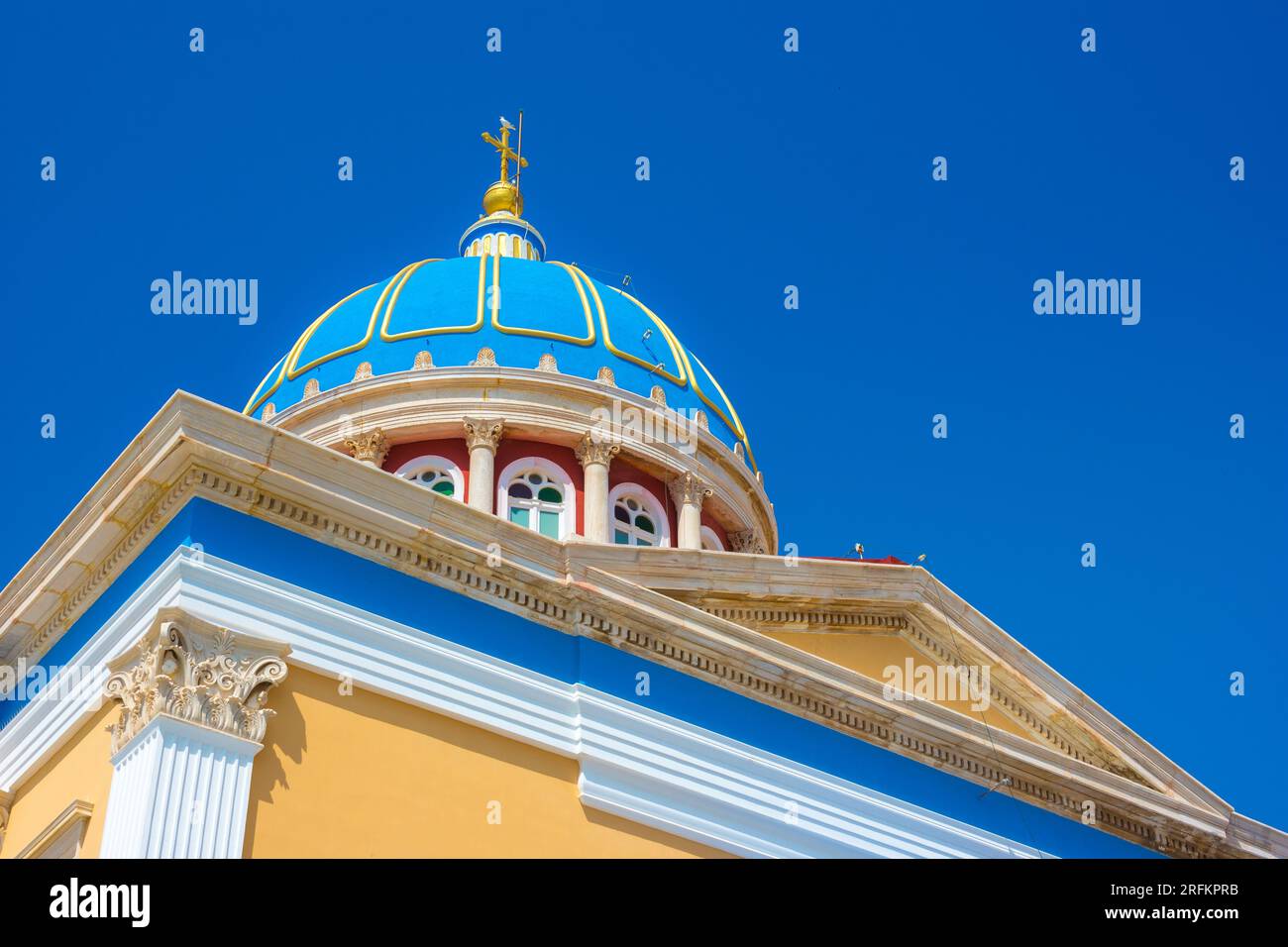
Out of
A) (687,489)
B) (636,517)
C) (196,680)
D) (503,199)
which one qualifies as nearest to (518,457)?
(636,517)

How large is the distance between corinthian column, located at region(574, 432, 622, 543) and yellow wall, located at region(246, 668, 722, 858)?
1029 cm

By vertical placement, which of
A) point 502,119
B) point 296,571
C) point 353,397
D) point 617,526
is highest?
point 502,119

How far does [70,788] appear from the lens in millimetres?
14672

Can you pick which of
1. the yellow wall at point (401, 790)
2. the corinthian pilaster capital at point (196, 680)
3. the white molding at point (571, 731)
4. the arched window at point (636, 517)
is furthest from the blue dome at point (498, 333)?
the corinthian pilaster capital at point (196, 680)

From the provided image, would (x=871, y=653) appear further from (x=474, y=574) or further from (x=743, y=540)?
(x=743, y=540)

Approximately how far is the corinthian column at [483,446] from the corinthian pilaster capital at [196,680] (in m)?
12.0

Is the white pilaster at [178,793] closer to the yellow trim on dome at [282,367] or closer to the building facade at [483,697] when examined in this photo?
the building facade at [483,697]

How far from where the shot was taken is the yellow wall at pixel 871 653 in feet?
60.4

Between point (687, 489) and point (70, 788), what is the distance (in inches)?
555

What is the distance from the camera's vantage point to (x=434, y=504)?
15.6m
